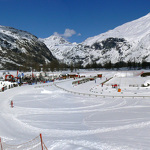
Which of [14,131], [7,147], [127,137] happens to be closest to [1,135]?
[14,131]

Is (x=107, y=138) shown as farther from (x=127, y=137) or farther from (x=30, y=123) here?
(x=30, y=123)

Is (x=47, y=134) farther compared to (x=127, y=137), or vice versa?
(x=47, y=134)

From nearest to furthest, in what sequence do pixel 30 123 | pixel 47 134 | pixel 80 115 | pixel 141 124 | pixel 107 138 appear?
pixel 107 138, pixel 47 134, pixel 141 124, pixel 30 123, pixel 80 115

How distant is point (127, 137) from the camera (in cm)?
1279

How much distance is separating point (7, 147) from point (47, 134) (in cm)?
351

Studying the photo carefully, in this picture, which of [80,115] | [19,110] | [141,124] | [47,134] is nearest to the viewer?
[47,134]

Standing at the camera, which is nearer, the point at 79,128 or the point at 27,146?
the point at 27,146

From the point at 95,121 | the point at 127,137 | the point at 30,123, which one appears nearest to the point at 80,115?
the point at 95,121

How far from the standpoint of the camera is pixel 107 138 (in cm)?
1275

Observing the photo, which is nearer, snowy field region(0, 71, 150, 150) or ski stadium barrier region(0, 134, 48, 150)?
ski stadium barrier region(0, 134, 48, 150)

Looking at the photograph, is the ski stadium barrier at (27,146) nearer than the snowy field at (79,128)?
Yes

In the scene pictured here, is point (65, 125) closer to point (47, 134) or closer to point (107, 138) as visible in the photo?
point (47, 134)

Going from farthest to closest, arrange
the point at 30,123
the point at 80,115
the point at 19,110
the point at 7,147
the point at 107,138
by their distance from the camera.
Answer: the point at 19,110 < the point at 80,115 < the point at 30,123 < the point at 107,138 < the point at 7,147

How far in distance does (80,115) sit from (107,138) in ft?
23.6
